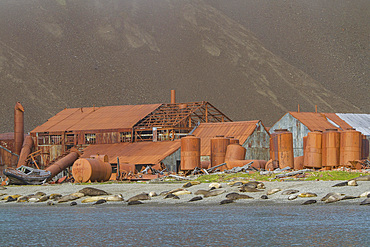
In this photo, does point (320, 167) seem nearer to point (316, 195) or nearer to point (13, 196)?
point (316, 195)

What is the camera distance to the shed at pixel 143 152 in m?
58.3

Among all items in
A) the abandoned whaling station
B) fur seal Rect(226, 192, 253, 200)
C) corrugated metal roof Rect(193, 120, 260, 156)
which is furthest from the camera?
corrugated metal roof Rect(193, 120, 260, 156)

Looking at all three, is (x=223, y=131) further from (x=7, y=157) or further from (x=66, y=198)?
(x=66, y=198)

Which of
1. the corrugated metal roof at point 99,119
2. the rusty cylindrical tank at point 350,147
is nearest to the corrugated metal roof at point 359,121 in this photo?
the corrugated metal roof at point 99,119

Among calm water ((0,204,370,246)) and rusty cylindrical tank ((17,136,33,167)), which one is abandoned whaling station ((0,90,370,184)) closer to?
rusty cylindrical tank ((17,136,33,167))

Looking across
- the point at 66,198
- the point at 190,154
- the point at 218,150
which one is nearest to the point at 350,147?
the point at 218,150

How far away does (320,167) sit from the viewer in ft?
157

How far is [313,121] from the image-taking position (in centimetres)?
7538

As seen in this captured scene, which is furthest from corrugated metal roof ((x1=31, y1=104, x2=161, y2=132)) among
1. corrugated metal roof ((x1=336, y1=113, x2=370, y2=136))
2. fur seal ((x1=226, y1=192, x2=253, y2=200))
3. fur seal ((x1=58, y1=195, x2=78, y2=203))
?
fur seal ((x1=226, y1=192, x2=253, y2=200))

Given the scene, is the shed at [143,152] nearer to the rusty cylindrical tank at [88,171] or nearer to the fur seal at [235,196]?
the rusty cylindrical tank at [88,171]

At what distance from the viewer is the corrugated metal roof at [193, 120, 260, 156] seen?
6166cm

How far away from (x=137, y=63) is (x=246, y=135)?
9142 cm

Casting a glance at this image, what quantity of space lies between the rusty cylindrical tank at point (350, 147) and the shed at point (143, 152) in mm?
17745

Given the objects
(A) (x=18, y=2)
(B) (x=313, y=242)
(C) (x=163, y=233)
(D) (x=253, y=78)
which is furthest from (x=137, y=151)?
(A) (x=18, y=2)
